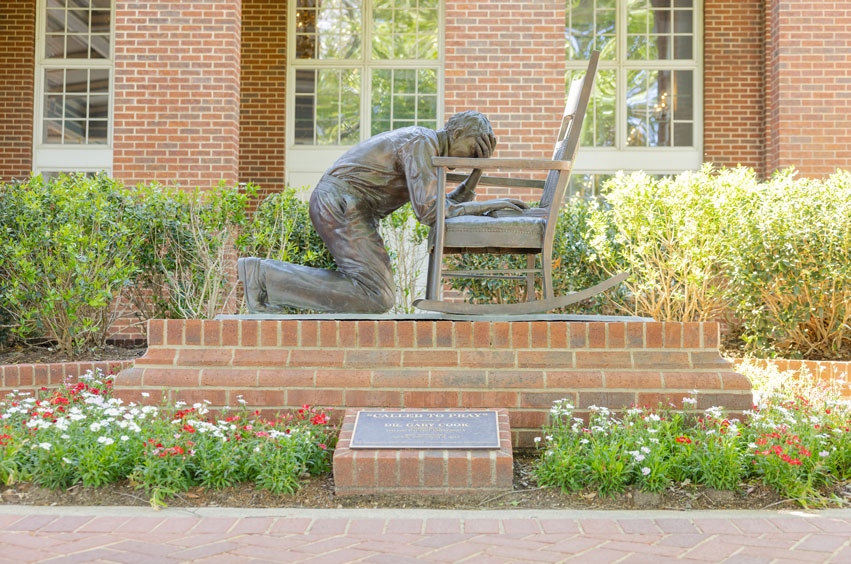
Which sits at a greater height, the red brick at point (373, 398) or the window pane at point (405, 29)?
the window pane at point (405, 29)

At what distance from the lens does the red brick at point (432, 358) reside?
14.9 ft

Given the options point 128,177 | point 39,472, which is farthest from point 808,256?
point 128,177

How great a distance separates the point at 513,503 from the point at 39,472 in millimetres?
2227

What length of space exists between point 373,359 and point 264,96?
7.85 m

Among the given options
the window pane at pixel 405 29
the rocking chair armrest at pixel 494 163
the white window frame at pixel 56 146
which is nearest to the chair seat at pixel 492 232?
the rocking chair armrest at pixel 494 163

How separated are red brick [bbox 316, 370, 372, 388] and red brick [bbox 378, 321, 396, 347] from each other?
20 centimetres

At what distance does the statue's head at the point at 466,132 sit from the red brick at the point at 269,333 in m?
1.48

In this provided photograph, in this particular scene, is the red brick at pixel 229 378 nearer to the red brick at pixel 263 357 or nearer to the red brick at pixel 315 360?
the red brick at pixel 263 357

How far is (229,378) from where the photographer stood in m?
4.50

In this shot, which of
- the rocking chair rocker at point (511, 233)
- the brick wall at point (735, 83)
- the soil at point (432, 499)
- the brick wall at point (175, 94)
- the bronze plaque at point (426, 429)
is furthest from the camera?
the brick wall at point (735, 83)

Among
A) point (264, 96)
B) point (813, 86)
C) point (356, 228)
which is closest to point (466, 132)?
point (356, 228)

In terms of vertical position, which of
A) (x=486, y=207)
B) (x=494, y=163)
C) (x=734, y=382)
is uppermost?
(x=494, y=163)

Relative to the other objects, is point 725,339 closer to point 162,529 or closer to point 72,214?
point 72,214

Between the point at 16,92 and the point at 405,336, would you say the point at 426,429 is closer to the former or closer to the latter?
the point at 405,336
